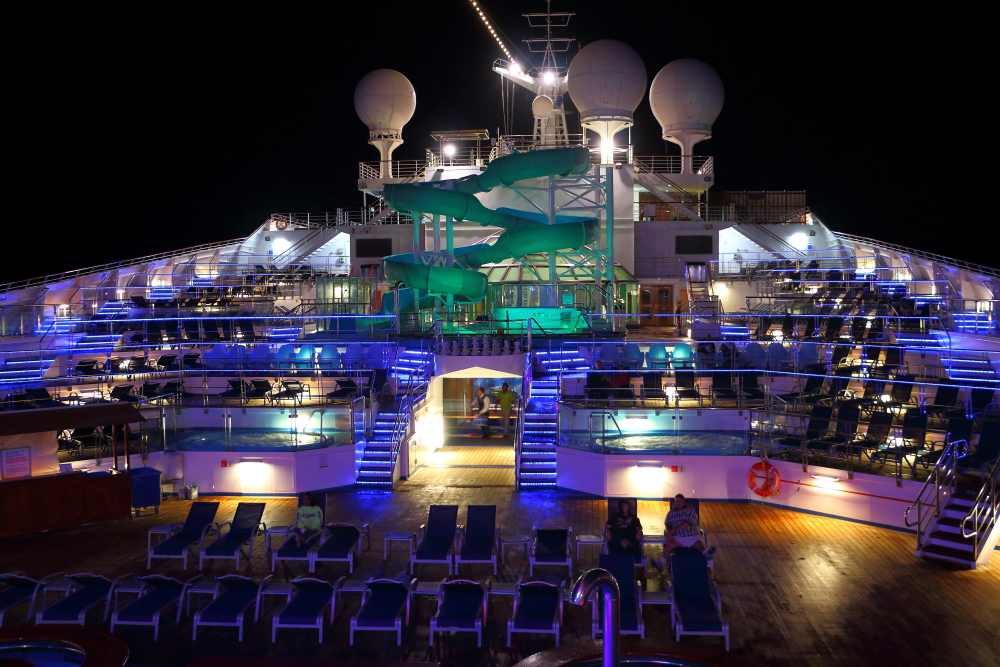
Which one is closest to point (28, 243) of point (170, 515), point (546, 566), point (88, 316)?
point (88, 316)

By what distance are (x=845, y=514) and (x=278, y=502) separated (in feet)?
29.1

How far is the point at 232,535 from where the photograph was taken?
37.2 ft

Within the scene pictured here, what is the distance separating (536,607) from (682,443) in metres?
6.50

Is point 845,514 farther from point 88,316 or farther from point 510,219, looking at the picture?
point 88,316

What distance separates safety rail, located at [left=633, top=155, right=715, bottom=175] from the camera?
29.0m

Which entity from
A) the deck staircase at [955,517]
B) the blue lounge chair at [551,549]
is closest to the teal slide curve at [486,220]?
the blue lounge chair at [551,549]

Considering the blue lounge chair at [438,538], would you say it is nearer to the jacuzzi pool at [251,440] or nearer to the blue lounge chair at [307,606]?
the blue lounge chair at [307,606]

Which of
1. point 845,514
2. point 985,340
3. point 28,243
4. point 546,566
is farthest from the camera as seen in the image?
point 28,243

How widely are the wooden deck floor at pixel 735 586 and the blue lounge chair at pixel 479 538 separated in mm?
264

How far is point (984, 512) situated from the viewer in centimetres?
1107

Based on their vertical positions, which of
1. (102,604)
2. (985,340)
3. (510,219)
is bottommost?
(102,604)

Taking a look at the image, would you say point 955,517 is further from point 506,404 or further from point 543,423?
point 506,404

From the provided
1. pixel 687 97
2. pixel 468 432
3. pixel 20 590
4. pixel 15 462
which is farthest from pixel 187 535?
pixel 687 97

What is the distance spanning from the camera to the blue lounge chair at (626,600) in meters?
8.45
